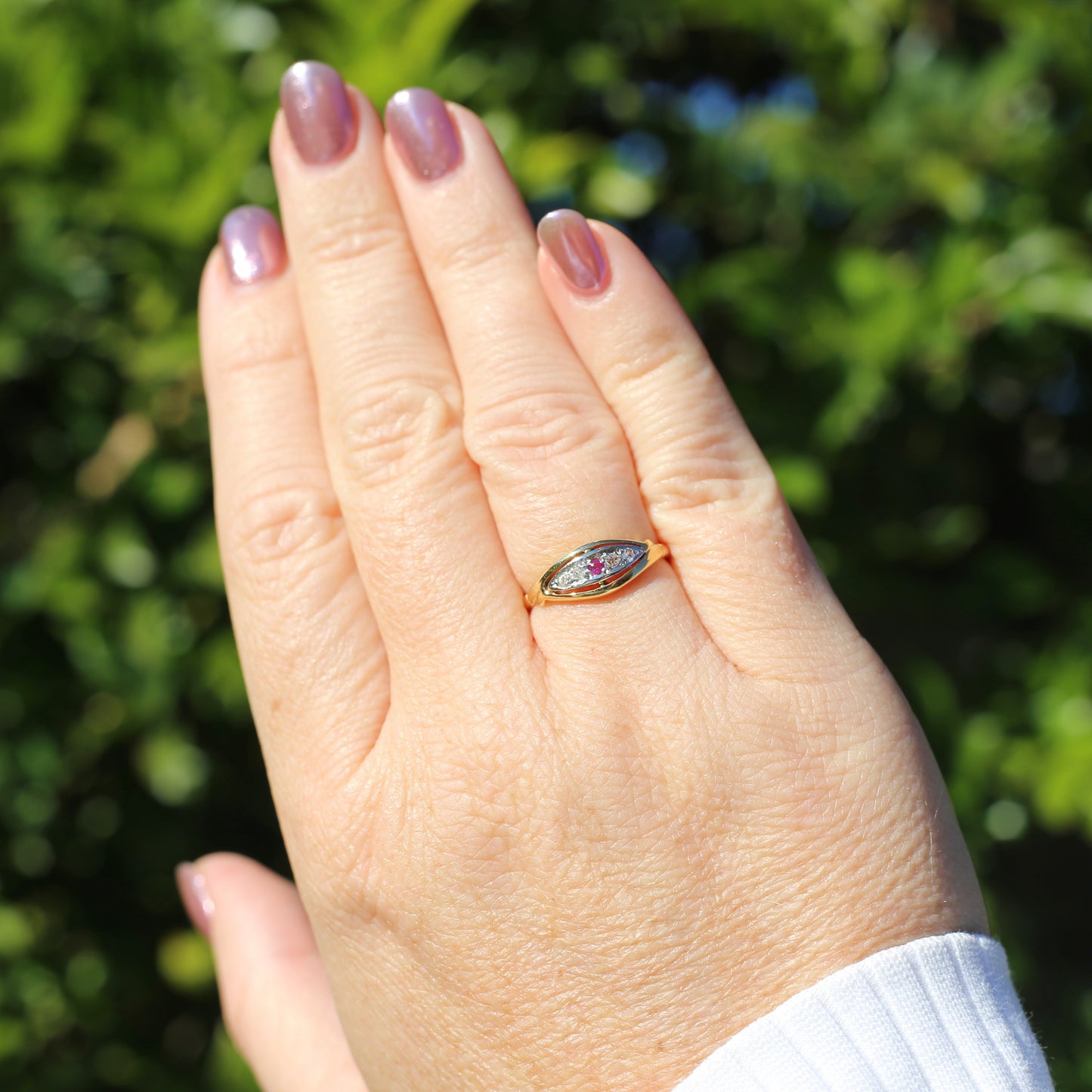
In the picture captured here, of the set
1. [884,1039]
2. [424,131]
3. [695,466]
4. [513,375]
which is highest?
[424,131]

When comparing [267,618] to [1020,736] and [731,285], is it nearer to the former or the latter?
[731,285]

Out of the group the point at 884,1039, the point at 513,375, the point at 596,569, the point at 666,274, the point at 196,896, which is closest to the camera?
the point at 884,1039

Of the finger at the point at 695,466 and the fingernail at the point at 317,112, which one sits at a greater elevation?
the fingernail at the point at 317,112

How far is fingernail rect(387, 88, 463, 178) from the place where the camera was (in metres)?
1.11

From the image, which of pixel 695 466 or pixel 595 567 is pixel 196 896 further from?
pixel 695 466

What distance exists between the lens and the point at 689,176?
1523 millimetres

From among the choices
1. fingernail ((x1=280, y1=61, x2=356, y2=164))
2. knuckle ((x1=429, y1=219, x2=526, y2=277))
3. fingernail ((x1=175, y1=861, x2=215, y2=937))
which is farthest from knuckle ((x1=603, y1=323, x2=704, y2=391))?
fingernail ((x1=175, y1=861, x2=215, y2=937))

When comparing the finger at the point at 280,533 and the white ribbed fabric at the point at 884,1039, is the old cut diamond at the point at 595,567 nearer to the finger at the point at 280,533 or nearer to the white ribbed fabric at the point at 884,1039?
the finger at the point at 280,533

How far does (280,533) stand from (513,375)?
1.01ft

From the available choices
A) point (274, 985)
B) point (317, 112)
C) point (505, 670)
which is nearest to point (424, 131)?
point (317, 112)

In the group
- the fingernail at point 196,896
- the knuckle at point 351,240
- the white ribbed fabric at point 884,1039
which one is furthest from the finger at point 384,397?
the fingernail at point 196,896

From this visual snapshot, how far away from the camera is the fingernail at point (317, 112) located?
44.2 inches

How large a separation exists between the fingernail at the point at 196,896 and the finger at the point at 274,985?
0.15 feet

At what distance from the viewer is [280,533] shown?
3.57 ft
